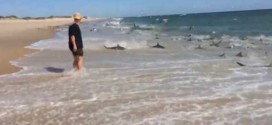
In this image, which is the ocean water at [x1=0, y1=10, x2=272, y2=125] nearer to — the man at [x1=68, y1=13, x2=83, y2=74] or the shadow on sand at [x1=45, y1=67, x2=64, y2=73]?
the shadow on sand at [x1=45, y1=67, x2=64, y2=73]

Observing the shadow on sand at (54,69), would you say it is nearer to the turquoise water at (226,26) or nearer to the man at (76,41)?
the man at (76,41)

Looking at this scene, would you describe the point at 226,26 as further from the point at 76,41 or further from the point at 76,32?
the point at 76,32

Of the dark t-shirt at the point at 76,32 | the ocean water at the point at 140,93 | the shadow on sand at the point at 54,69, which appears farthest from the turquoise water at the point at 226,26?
the dark t-shirt at the point at 76,32

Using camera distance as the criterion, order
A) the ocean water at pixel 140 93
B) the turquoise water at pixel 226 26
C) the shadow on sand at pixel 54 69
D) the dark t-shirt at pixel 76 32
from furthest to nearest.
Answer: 1. the turquoise water at pixel 226 26
2. the shadow on sand at pixel 54 69
3. the dark t-shirt at pixel 76 32
4. the ocean water at pixel 140 93

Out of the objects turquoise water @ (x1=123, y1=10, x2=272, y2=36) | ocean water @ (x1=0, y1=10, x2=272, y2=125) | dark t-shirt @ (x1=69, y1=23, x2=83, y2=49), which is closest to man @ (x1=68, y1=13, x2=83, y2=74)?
dark t-shirt @ (x1=69, y1=23, x2=83, y2=49)

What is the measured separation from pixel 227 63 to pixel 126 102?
6763mm

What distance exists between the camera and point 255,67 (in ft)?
44.6

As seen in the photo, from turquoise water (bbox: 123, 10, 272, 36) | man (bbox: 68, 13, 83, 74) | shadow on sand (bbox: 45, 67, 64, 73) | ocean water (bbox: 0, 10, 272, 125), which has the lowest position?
turquoise water (bbox: 123, 10, 272, 36)

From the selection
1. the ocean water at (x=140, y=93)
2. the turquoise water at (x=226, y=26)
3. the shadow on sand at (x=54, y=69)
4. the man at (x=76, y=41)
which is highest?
the man at (x=76, y=41)

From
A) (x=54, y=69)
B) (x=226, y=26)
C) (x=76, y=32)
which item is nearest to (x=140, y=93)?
(x=76, y=32)

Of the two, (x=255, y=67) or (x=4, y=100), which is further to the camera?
(x=255, y=67)

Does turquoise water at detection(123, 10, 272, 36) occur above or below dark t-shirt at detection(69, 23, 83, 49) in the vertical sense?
below

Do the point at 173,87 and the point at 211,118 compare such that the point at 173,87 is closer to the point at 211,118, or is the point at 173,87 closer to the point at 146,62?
the point at 211,118

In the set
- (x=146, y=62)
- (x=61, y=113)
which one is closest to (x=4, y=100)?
(x=61, y=113)
